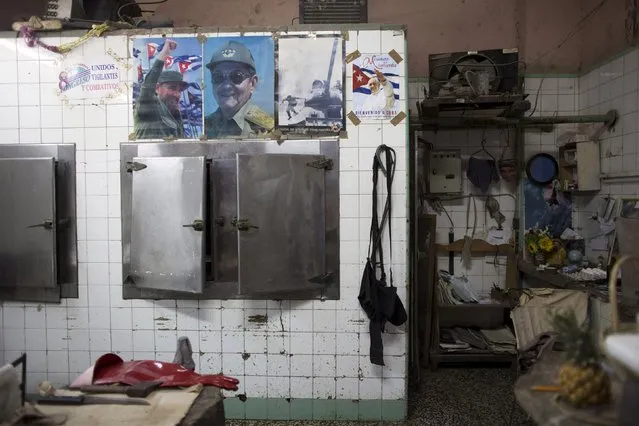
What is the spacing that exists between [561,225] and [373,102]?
6.48 ft

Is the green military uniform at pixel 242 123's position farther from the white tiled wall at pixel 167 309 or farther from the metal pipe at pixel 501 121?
the metal pipe at pixel 501 121

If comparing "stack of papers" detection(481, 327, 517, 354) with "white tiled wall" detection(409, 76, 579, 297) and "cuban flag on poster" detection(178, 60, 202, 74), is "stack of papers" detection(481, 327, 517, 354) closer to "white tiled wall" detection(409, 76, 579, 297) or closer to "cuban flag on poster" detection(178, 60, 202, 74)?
"white tiled wall" detection(409, 76, 579, 297)

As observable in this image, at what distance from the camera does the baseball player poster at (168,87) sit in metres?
2.52

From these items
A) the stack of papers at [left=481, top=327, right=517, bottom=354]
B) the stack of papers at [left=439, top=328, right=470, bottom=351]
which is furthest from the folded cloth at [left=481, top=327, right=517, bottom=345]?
the stack of papers at [left=439, top=328, right=470, bottom=351]

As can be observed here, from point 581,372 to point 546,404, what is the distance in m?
0.11

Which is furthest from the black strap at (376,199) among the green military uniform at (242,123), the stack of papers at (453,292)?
the stack of papers at (453,292)

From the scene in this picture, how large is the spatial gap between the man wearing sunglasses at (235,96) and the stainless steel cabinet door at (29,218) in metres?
1.02

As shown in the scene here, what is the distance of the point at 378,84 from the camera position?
2.48 metres

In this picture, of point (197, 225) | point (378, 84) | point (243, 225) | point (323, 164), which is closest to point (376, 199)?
point (323, 164)

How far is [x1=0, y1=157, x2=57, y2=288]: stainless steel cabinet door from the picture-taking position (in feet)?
8.21

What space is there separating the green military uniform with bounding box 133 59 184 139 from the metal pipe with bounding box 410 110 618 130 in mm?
1727

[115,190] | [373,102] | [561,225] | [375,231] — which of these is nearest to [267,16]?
[373,102]

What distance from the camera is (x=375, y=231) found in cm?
247

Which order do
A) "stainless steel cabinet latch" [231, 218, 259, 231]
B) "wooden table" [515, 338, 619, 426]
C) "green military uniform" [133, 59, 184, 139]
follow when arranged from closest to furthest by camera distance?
"wooden table" [515, 338, 619, 426] < "stainless steel cabinet latch" [231, 218, 259, 231] < "green military uniform" [133, 59, 184, 139]
